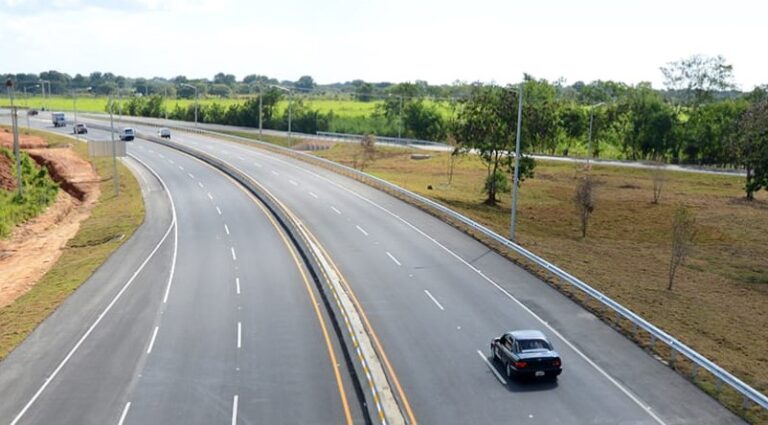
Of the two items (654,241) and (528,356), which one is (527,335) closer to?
(528,356)

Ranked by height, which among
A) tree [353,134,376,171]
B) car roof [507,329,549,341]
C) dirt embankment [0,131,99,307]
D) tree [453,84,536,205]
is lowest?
dirt embankment [0,131,99,307]

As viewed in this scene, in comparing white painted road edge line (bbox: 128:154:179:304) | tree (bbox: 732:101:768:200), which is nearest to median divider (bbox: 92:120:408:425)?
white painted road edge line (bbox: 128:154:179:304)

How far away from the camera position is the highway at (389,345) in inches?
829

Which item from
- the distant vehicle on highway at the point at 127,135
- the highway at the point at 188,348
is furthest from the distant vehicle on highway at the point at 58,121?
the highway at the point at 188,348

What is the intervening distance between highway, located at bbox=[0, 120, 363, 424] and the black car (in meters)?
5.36

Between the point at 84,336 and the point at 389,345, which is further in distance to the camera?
the point at 84,336

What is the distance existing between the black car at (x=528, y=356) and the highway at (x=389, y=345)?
1.54 feet

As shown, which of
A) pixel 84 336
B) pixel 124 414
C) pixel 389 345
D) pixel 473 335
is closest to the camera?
pixel 124 414

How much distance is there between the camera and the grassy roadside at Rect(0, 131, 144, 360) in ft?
96.4

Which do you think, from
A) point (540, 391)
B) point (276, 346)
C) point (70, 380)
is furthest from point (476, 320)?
point (70, 380)

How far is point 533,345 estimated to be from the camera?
23016mm

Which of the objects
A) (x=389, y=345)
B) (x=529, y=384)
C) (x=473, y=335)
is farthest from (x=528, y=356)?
(x=389, y=345)

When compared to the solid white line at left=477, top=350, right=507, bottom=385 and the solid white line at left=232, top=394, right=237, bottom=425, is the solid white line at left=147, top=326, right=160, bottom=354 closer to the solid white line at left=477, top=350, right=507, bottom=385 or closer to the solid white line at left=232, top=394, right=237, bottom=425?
the solid white line at left=232, top=394, right=237, bottom=425

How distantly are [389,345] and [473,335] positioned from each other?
3514 mm
